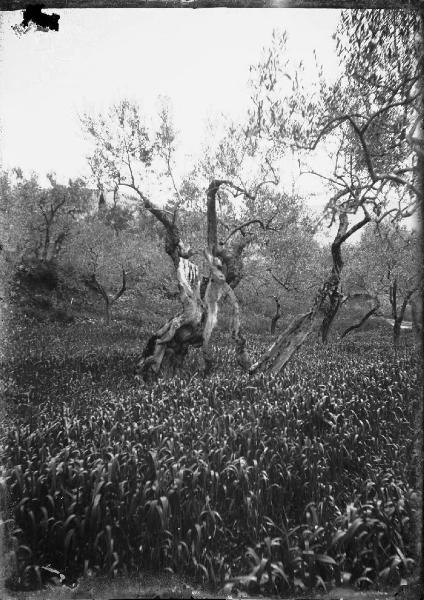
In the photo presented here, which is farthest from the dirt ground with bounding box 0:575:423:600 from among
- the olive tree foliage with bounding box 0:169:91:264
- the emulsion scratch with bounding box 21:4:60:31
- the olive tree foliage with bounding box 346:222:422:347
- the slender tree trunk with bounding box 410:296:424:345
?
the olive tree foliage with bounding box 0:169:91:264

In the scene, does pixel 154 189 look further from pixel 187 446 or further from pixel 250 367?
pixel 187 446

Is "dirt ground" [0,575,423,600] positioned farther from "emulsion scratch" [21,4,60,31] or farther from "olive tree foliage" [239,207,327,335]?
"olive tree foliage" [239,207,327,335]

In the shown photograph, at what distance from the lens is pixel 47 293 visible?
25.6m

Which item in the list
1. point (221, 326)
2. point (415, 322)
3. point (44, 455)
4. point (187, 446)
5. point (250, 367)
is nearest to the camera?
point (415, 322)

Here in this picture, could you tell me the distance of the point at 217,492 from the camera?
4.44m

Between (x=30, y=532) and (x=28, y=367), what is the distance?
6833mm

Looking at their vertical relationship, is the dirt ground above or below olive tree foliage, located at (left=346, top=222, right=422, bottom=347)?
below

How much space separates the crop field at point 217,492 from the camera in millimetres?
3338

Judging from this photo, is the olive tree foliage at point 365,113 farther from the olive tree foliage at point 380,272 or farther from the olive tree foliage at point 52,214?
the olive tree foliage at point 52,214

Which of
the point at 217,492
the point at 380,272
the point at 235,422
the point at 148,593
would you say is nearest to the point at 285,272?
the point at 380,272

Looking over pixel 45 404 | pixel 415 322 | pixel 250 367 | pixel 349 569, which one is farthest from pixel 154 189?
pixel 349 569

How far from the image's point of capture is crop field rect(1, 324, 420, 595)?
334cm

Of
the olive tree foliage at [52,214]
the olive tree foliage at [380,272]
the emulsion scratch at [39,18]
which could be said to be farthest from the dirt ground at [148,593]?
the olive tree foliage at [52,214]

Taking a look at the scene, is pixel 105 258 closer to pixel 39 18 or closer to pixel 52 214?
pixel 52 214
